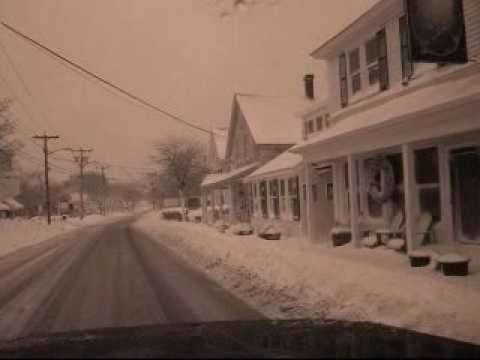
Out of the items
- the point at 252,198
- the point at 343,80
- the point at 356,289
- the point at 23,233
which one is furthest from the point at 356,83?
the point at 23,233

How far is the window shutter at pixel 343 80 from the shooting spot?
1830 cm

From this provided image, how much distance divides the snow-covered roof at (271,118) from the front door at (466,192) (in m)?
19.1

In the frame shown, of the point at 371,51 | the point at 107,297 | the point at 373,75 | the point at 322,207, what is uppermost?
the point at 371,51

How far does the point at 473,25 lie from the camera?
12289 mm

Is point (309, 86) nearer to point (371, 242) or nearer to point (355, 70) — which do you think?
point (355, 70)

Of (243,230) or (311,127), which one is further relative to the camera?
(243,230)

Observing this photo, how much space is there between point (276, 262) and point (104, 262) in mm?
7018

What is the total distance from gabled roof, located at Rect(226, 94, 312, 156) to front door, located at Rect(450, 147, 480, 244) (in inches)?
756

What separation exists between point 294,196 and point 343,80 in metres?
7.15

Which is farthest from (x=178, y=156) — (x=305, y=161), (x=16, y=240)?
(x=305, y=161)

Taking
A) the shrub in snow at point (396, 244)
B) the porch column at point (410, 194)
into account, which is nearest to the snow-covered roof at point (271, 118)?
the shrub in snow at point (396, 244)

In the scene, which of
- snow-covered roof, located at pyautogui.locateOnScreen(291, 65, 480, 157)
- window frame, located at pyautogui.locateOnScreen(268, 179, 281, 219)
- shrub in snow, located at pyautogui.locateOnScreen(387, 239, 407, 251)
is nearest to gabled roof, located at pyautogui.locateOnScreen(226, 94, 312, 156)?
window frame, located at pyautogui.locateOnScreen(268, 179, 281, 219)

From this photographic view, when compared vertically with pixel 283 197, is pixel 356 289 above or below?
below

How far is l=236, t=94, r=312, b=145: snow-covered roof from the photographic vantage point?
1259 inches
